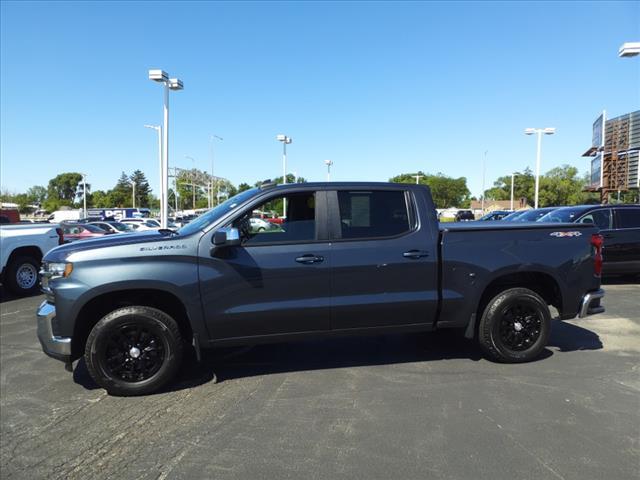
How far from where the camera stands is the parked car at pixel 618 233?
9711 millimetres

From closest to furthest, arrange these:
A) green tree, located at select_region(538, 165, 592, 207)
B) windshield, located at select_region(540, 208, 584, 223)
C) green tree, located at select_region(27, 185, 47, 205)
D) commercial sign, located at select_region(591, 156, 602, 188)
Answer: windshield, located at select_region(540, 208, 584, 223) < commercial sign, located at select_region(591, 156, 602, 188) < green tree, located at select_region(538, 165, 592, 207) < green tree, located at select_region(27, 185, 47, 205)

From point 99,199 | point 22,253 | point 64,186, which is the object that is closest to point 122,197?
point 99,199

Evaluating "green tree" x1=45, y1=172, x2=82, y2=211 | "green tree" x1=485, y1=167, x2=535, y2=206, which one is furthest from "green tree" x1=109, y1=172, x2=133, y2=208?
"green tree" x1=485, y1=167, x2=535, y2=206

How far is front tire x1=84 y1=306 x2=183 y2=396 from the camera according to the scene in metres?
4.14

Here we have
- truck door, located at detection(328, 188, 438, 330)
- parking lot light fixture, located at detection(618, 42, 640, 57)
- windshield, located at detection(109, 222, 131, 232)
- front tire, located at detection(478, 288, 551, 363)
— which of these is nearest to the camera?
truck door, located at detection(328, 188, 438, 330)

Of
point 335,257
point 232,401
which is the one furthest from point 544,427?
point 232,401

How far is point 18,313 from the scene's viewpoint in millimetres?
8016

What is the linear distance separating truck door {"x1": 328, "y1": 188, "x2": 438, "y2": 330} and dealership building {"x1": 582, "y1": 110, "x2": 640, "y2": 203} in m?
31.2

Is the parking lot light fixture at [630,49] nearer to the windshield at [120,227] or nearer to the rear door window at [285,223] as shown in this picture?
the rear door window at [285,223]

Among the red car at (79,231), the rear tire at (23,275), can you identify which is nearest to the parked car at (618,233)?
the rear tire at (23,275)

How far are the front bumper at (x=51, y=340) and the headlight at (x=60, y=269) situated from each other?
0.30m

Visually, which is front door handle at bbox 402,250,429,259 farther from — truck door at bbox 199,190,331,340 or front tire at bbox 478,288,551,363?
front tire at bbox 478,288,551,363

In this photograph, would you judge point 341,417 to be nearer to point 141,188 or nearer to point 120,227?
point 120,227

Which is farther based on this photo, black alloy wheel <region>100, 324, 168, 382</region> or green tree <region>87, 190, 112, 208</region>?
green tree <region>87, 190, 112, 208</region>
